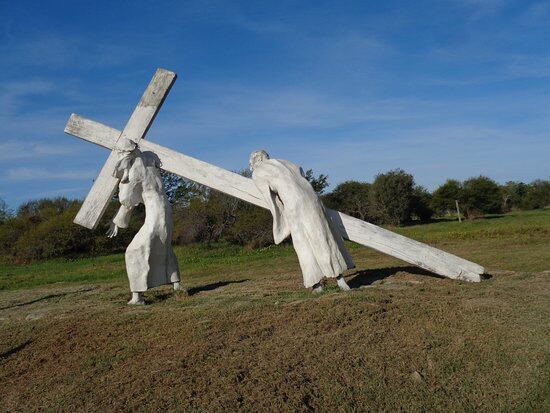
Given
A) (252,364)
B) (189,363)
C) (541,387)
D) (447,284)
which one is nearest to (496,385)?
(541,387)

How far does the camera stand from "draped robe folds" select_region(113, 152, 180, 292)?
300 inches

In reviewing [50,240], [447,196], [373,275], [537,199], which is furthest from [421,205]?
[373,275]

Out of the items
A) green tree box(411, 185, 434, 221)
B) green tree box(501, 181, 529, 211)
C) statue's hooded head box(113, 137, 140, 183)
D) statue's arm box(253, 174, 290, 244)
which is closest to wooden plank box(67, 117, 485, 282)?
statue's arm box(253, 174, 290, 244)

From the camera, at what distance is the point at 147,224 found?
7.76 meters

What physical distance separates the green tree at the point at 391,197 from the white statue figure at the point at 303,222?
3157cm

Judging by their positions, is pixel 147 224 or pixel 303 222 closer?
pixel 303 222

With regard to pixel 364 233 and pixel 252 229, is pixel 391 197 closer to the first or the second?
pixel 252 229

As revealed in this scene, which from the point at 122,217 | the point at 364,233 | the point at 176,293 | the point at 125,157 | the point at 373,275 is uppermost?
the point at 125,157

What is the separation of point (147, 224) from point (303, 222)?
8.08ft

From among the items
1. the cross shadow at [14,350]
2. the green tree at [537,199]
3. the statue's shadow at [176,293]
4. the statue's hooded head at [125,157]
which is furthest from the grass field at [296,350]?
the green tree at [537,199]

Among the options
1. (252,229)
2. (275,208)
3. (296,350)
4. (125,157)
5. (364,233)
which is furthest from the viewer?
(252,229)

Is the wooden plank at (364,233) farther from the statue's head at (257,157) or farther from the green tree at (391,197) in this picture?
the green tree at (391,197)

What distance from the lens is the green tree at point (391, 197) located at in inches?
1505

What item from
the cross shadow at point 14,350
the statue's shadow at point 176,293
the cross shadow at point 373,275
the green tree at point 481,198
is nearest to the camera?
the cross shadow at point 14,350
